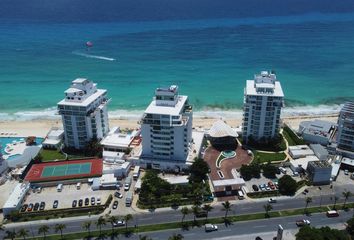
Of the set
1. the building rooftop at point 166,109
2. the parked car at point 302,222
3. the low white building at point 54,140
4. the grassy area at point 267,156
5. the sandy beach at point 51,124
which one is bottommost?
the parked car at point 302,222

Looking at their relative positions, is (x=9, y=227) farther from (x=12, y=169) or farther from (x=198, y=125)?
(x=198, y=125)

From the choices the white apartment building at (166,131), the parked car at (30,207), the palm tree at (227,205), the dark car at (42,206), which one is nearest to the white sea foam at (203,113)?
the white apartment building at (166,131)

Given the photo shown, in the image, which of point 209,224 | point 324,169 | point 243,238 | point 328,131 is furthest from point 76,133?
point 328,131

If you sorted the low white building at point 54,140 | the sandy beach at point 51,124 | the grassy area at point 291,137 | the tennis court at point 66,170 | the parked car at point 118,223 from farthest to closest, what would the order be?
the sandy beach at point 51,124, the grassy area at point 291,137, the low white building at point 54,140, the tennis court at point 66,170, the parked car at point 118,223

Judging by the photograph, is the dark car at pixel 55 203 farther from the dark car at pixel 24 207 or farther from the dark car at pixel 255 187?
the dark car at pixel 255 187

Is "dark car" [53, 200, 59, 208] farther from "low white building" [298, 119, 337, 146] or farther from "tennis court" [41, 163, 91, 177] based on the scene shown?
"low white building" [298, 119, 337, 146]

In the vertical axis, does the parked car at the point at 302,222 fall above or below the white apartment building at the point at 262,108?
below

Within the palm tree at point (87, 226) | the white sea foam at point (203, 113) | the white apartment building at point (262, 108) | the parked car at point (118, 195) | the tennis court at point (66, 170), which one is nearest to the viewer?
the palm tree at point (87, 226)

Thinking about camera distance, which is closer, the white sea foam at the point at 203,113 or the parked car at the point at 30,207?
the parked car at the point at 30,207
